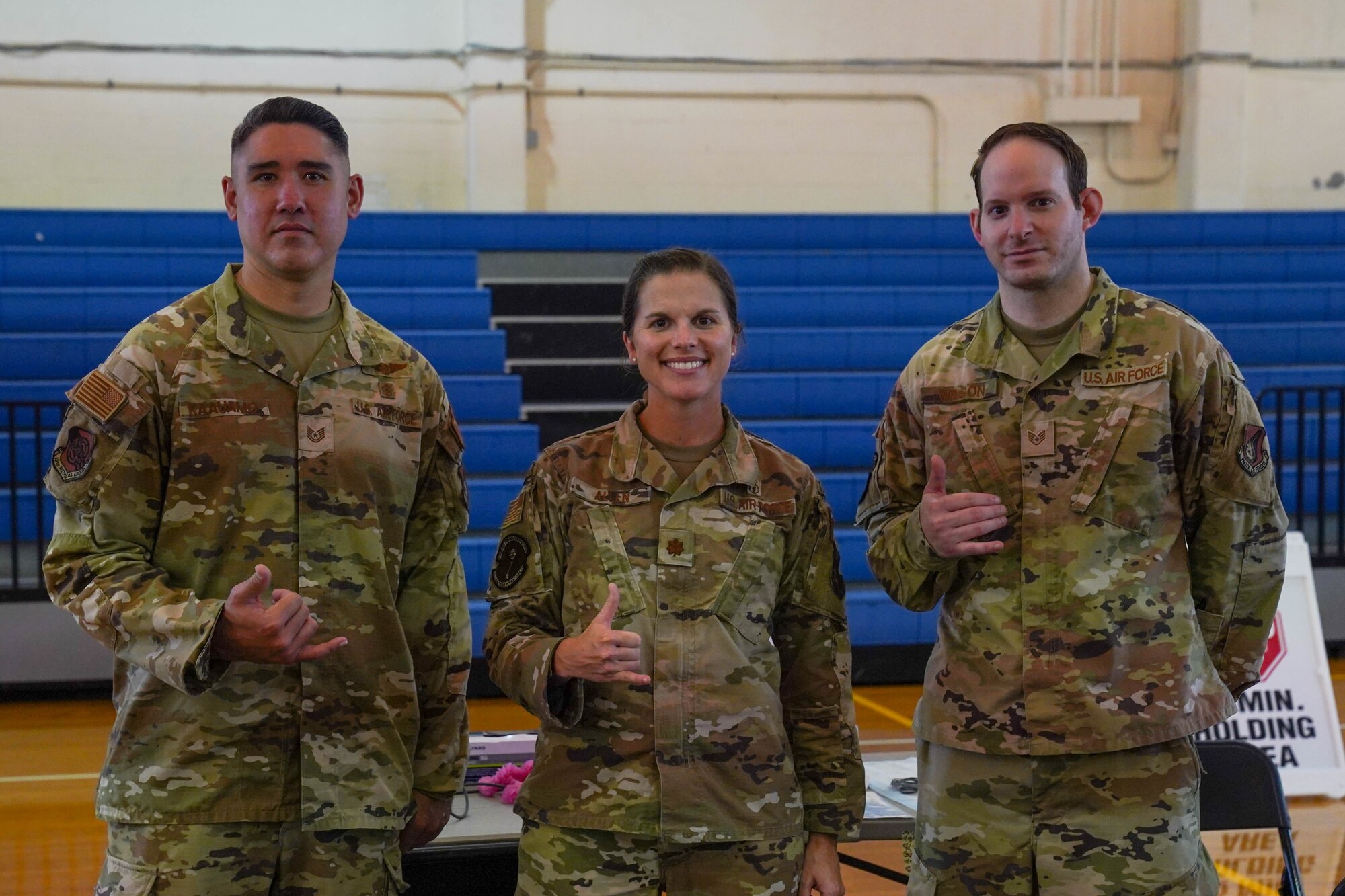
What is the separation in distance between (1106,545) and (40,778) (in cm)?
356

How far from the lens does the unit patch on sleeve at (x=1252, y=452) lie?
6.24ft

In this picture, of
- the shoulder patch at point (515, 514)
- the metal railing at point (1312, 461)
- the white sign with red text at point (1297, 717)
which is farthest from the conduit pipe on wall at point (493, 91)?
the shoulder patch at point (515, 514)

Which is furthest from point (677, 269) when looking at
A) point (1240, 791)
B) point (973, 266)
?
point (973, 266)

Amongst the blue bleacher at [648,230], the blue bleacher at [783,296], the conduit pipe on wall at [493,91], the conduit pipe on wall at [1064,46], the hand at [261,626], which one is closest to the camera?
the hand at [261,626]

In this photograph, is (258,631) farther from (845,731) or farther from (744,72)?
(744,72)

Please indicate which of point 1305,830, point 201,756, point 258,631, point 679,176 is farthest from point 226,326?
point 679,176

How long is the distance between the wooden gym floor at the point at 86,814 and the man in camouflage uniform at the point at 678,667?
5.43 feet

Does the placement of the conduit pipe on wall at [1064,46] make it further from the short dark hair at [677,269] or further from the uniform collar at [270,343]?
the uniform collar at [270,343]

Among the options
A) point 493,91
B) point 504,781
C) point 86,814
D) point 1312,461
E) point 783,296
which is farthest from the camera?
point 493,91

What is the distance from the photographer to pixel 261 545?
1776mm

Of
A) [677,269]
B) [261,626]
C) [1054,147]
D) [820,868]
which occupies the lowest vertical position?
[820,868]

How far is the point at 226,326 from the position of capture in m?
1.79

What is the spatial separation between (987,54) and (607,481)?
8276mm

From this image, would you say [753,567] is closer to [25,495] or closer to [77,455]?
[77,455]
